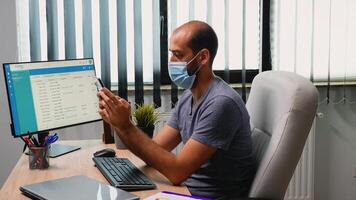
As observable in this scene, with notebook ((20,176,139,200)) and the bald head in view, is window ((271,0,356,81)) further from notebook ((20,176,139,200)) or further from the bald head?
notebook ((20,176,139,200))

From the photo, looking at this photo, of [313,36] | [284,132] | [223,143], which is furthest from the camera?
[313,36]

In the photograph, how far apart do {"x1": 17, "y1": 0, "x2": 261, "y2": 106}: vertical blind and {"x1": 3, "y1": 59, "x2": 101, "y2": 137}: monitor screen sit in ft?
2.13

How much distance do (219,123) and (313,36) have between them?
4.78ft

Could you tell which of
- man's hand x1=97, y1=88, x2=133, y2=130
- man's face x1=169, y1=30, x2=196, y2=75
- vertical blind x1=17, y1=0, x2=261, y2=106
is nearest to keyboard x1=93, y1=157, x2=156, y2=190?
man's hand x1=97, y1=88, x2=133, y2=130

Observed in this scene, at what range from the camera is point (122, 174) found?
5.10 feet

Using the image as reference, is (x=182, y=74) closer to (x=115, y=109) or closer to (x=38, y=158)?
(x=115, y=109)

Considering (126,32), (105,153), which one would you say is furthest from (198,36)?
(126,32)

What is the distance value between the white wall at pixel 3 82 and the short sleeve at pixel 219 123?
147cm

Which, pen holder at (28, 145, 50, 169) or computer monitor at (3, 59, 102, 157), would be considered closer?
pen holder at (28, 145, 50, 169)

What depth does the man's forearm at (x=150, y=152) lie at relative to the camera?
154cm

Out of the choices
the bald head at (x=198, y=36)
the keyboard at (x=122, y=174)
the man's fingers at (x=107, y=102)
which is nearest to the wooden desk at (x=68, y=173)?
the keyboard at (x=122, y=174)

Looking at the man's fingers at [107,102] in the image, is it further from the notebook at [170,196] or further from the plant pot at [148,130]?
the plant pot at [148,130]

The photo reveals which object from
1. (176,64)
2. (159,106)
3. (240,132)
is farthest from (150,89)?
(240,132)

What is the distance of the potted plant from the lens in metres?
2.03
